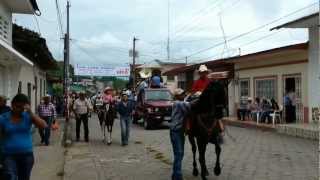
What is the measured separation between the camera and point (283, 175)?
11016 millimetres

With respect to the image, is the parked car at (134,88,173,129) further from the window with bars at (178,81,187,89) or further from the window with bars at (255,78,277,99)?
the window with bars at (178,81,187,89)

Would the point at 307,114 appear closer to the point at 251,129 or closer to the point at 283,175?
the point at 251,129

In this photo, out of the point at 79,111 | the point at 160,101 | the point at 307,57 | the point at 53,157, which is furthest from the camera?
the point at 160,101

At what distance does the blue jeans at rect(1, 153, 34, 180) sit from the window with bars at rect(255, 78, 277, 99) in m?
22.9

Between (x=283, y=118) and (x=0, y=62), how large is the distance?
13197mm

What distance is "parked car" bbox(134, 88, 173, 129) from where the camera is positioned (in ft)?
86.6

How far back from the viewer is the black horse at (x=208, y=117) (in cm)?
978

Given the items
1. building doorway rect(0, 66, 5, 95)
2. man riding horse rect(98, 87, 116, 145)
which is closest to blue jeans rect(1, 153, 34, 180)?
man riding horse rect(98, 87, 116, 145)

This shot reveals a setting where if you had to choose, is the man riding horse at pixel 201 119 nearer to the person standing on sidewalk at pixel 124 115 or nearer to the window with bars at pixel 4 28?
the person standing on sidewalk at pixel 124 115

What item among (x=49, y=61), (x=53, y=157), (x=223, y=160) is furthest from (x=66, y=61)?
(x=223, y=160)

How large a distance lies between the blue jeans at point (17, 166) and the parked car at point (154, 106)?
18111 mm

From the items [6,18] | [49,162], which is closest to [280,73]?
[6,18]

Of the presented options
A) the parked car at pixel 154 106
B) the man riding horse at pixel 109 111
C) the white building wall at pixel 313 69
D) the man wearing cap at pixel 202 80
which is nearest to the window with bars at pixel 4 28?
the man riding horse at pixel 109 111

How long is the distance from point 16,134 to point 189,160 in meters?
6.83
